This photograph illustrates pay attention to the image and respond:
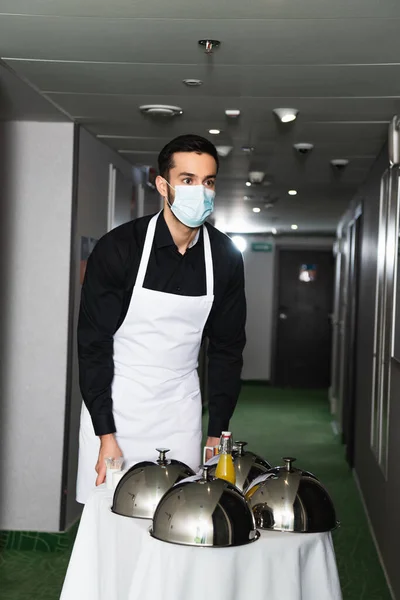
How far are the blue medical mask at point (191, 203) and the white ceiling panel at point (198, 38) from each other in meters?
0.78

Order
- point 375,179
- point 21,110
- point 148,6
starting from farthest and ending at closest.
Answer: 1. point 375,179
2. point 21,110
3. point 148,6

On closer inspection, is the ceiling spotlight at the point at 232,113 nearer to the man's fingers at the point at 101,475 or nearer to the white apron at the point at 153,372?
the white apron at the point at 153,372

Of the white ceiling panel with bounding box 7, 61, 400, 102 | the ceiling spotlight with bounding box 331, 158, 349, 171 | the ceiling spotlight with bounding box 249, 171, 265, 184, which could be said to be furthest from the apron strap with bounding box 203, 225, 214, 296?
the ceiling spotlight with bounding box 249, 171, 265, 184

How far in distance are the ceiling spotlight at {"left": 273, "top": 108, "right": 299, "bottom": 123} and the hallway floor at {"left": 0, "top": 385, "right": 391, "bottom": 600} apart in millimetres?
2214

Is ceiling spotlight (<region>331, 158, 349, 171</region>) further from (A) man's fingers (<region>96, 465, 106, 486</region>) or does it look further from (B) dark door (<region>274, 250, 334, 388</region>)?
(B) dark door (<region>274, 250, 334, 388</region>)

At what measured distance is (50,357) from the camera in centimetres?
462

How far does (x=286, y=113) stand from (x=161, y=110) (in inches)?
23.8

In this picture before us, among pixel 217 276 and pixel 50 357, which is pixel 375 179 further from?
pixel 217 276

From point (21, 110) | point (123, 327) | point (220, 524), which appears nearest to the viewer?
point (220, 524)

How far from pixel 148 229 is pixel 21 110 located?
6.71ft

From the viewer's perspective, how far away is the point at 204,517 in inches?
70.2

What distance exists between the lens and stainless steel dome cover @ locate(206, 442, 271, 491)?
7.03ft

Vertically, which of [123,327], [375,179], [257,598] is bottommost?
[257,598]

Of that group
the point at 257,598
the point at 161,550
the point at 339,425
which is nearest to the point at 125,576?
the point at 161,550
